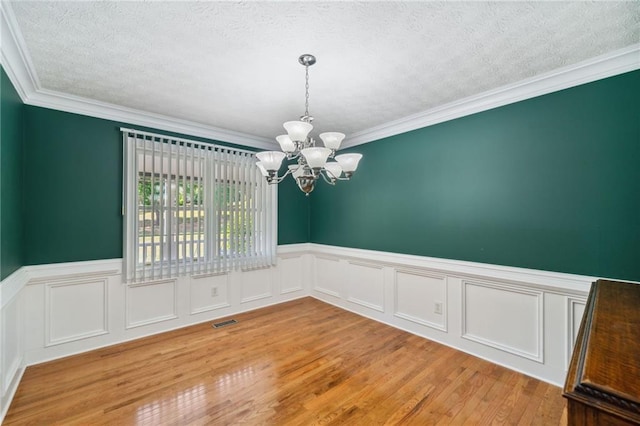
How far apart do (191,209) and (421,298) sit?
10.4ft

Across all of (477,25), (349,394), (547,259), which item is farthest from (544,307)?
(477,25)

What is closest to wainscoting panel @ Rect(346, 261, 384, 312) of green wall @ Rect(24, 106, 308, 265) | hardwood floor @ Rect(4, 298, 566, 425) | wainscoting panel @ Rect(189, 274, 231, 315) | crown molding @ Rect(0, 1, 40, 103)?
hardwood floor @ Rect(4, 298, 566, 425)

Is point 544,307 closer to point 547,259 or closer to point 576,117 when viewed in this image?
point 547,259

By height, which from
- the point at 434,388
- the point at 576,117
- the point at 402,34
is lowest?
the point at 434,388

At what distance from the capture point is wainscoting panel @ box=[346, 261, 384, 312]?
3.77 m

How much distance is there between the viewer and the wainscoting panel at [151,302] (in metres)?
3.21

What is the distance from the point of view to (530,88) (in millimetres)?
2494

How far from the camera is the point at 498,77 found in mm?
2422

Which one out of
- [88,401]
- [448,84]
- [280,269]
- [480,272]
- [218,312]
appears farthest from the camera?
[280,269]

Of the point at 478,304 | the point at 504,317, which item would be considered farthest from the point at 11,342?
the point at 504,317

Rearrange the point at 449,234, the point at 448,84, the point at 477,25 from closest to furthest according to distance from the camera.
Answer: the point at 477,25 → the point at 448,84 → the point at 449,234

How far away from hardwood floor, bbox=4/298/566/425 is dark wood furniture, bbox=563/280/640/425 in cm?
133

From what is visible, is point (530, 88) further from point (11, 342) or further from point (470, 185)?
point (11, 342)

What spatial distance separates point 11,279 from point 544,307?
4.56m
